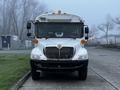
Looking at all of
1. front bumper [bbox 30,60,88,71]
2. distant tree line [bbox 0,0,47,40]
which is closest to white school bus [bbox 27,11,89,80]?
front bumper [bbox 30,60,88,71]

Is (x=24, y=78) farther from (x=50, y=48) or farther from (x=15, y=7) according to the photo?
(x=15, y=7)

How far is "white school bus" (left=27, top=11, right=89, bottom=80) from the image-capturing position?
16.4m

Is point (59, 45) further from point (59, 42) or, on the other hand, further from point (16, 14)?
point (16, 14)

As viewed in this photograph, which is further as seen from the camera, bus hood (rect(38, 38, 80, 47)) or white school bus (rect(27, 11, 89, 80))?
bus hood (rect(38, 38, 80, 47))

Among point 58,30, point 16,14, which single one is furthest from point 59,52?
point 16,14

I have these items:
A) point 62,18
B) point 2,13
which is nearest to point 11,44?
point 2,13

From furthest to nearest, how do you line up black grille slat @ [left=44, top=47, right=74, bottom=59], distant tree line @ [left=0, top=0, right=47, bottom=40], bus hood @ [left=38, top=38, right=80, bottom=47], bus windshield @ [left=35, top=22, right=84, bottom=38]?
distant tree line @ [left=0, top=0, right=47, bottom=40], bus windshield @ [left=35, top=22, right=84, bottom=38], bus hood @ [left=38, top=38, right=80, bottom=47], black grille slat @ [left=44, top=47, right=74, bottom=59]

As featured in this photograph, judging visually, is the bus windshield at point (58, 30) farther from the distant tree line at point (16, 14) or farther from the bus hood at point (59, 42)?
the distant tree line at point (16, 14)

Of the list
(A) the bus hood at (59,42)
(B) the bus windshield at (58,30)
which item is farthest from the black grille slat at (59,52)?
(B) the bus windshield at (58,30)

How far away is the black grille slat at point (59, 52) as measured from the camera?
16.5 meters

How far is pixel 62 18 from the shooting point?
59.6 feet

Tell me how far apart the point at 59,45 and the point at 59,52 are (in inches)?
13.0

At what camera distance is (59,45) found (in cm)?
1669

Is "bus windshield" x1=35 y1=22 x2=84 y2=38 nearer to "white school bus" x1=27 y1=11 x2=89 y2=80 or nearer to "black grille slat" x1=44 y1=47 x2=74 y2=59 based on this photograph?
"white school bus" x1=27 y1=11 x2=89 y2=80
